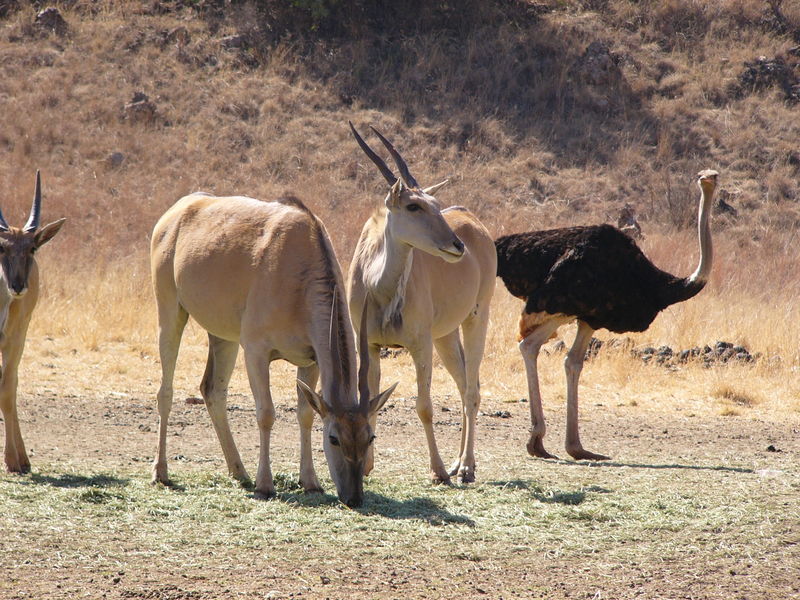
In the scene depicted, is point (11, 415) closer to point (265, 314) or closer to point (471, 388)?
point (265, 314)

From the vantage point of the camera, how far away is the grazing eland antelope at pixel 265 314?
6.58 meters

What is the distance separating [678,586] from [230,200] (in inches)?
172

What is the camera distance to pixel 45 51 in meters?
28.9

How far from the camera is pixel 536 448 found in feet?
30.5

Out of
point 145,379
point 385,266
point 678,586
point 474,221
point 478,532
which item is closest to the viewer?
point 678,586

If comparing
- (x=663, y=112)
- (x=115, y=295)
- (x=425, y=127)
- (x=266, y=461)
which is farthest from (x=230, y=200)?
(x=663, y=112)

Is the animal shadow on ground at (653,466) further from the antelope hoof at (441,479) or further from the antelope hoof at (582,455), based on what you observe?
the antelope hoof at (441,479)

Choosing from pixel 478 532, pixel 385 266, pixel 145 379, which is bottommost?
pixel 145 379

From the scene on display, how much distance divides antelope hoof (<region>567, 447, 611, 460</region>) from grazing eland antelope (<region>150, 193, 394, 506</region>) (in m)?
2.94

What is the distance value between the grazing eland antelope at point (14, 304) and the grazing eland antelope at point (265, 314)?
0.92 m

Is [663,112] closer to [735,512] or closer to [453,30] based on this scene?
[453,30]

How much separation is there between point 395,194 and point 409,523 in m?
2.33

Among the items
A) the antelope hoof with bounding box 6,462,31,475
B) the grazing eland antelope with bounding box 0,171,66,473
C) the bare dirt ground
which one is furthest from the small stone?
the antelope hoof with bounding box 6,462,31,475

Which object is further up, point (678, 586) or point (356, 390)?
point (356, 390)
